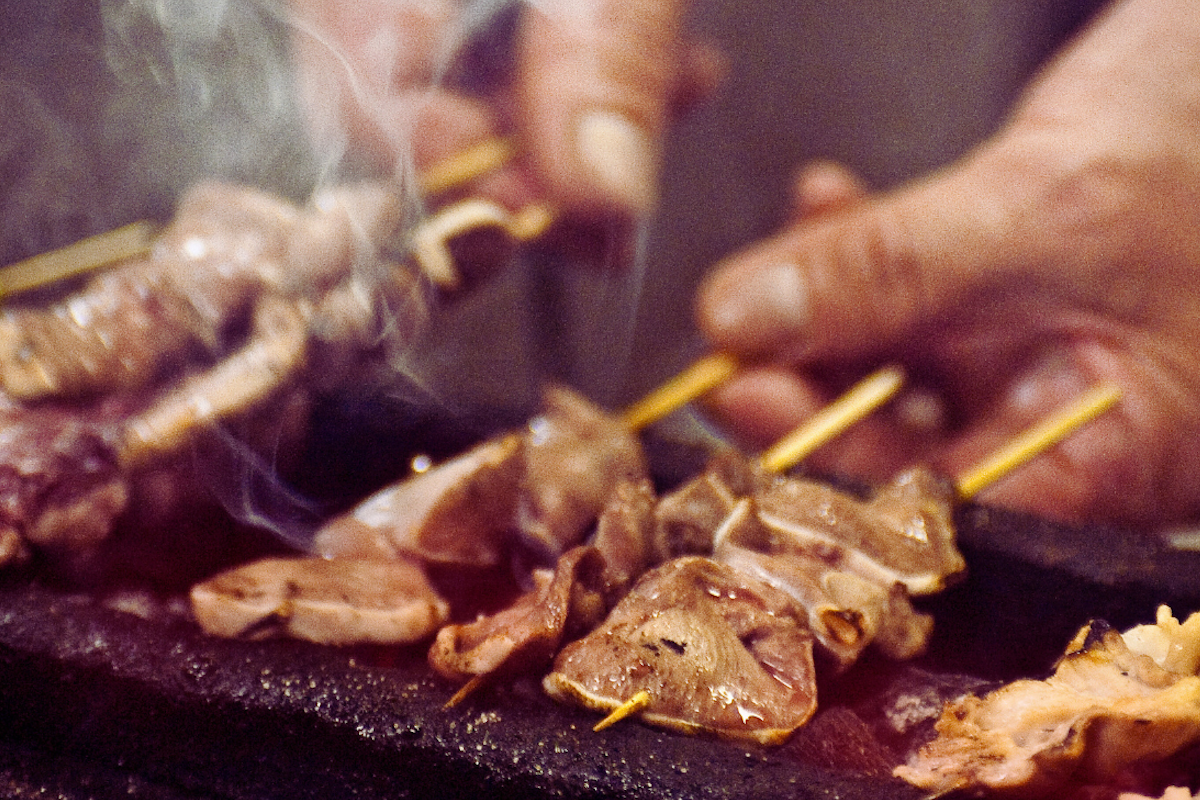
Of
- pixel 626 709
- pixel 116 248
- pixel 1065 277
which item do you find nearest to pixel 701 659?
pixel 626 709

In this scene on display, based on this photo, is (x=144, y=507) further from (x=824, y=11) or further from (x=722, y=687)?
(x=824, y=11)

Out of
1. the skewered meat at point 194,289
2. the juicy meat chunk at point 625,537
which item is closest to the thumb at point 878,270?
the juicy meat chunk at point 625,537

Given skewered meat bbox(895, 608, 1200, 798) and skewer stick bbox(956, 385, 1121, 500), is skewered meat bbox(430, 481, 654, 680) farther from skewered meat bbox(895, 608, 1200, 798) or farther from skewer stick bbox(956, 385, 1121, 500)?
skewer stick bbox(956, 385, 1121, 500)

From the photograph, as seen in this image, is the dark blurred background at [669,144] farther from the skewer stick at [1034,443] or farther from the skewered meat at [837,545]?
the skewer stick at [1034,443]

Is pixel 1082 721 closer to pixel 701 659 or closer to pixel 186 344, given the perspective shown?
pixel 701 659

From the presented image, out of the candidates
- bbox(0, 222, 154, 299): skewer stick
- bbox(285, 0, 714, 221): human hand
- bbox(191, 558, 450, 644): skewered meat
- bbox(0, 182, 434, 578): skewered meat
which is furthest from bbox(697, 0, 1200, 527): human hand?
bbox(0, 222, 154, 299): skewer stick

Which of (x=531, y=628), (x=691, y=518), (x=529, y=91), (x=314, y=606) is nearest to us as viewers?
(x=531, y=628)
